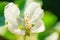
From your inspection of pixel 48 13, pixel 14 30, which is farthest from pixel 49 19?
pixel 14 30

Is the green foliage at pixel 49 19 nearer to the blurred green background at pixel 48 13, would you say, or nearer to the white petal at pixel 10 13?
the blurred green background at pixel 48 13

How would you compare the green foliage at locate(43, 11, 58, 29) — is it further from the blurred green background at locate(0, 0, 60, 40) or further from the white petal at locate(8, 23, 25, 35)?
the white petal at locate(8, 23, 25, 35)

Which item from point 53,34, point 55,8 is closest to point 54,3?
point 55,8

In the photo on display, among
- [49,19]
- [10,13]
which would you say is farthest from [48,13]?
[10,13]

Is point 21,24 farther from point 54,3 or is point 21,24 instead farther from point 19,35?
point 54,3

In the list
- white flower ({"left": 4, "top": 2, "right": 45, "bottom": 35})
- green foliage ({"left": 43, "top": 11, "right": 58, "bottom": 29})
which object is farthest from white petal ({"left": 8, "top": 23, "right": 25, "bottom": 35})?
green foliage ({"left": 43, "top": 11, "right": 58, "bottom": 29})

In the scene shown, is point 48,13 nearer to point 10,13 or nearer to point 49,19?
point 49,19

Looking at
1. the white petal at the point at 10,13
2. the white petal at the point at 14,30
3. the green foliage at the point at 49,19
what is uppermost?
the white petal at the point at 10,13

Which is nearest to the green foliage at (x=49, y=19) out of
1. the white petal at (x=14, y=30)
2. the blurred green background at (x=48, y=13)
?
the blurred green background at (x=48, y=13)
